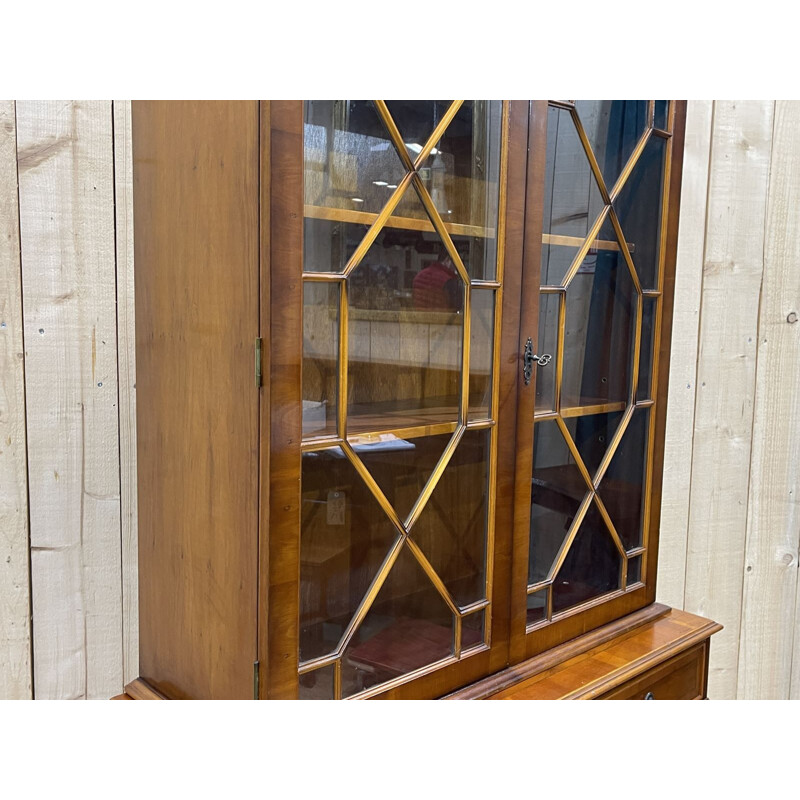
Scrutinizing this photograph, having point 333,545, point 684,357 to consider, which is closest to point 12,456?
point 333,545

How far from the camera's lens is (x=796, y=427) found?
5.46 feet

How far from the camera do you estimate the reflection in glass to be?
0.83m

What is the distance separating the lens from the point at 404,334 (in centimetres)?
86

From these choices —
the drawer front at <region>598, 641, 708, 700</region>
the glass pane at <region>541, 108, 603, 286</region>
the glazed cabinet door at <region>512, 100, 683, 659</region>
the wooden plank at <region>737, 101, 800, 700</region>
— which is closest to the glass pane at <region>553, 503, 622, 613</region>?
the glazed cabinet door at <region>512, 100, 683, 659</region>

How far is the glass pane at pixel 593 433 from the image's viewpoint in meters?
1.08

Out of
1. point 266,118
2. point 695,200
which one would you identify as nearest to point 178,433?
point 266,118

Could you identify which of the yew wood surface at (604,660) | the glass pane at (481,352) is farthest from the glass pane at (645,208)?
the yew wood surface at (604,660)

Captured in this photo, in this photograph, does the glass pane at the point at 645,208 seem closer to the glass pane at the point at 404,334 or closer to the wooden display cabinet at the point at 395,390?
the wooden display cabinet at the point at 395,390

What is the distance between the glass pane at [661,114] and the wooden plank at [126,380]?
756 millimetres

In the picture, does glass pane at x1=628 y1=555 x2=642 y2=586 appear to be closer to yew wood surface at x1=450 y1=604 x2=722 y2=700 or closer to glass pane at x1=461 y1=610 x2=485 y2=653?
yew wood surface at x1=450 y1=604 x2=722 y2=700

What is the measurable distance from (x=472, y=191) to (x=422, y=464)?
33 centimetres

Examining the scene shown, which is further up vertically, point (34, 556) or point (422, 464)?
point (422, 464)

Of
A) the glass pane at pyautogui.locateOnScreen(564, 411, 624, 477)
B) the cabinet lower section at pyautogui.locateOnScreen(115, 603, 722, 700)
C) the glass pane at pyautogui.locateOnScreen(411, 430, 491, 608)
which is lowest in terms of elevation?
the cabinet lower section at pyautogui.locateOnScreen(115, 603, 722, 700)
